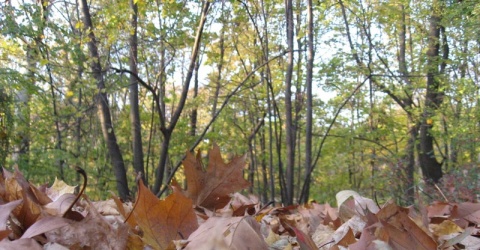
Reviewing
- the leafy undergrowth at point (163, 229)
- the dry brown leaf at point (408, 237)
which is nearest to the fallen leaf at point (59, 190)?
the leafy undergrowth at point (163, 229)

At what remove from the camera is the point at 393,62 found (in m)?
11.5

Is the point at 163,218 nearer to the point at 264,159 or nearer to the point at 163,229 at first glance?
the point at 163,229

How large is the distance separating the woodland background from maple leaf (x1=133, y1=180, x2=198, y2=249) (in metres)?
5.56

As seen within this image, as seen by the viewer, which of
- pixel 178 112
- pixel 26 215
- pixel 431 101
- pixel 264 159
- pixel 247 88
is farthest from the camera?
pixel 264 159

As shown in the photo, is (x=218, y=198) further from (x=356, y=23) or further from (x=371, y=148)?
(x=371, y=148)

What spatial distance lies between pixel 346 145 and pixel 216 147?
40.2 feet

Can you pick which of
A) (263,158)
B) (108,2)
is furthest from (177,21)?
(263,158)

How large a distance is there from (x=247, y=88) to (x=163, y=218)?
28.2ft

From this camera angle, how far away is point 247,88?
9.13 meters

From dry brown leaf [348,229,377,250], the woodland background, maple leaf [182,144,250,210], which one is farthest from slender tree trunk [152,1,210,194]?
dry brown leaf [348,229,377,250]

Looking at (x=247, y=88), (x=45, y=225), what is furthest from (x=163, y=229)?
(x=247, y=88)

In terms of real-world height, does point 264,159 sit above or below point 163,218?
below

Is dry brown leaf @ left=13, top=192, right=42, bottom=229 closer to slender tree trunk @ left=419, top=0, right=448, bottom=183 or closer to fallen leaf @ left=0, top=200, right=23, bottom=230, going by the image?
fallen leaf @ left=0, top=200, right=23, bottom=230

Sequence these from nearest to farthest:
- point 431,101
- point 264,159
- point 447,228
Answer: point 447,228
point 431,101
point 264,159
